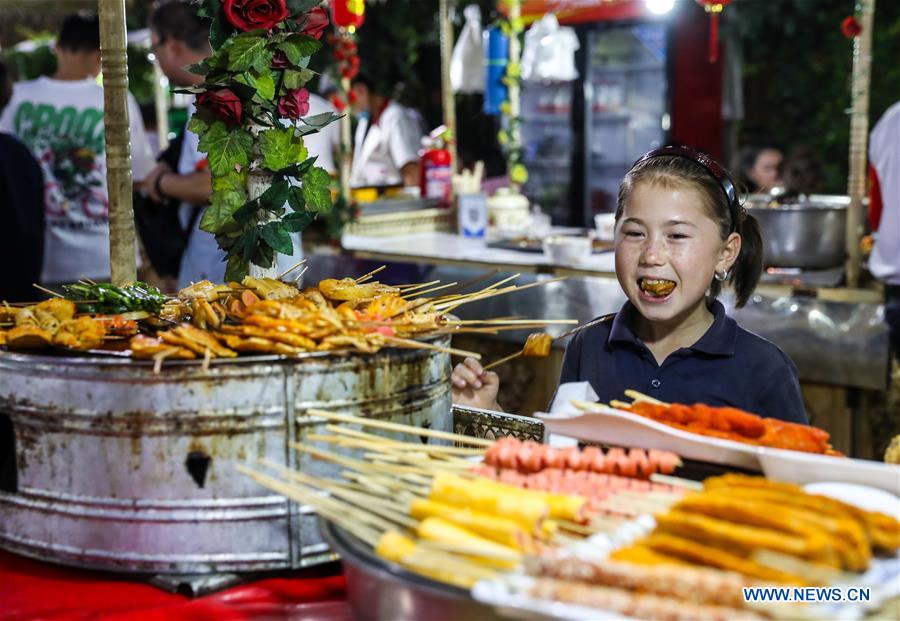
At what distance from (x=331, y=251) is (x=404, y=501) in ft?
14.3

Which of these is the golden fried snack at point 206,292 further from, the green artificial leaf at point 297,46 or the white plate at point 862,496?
the white plate at point 862,496

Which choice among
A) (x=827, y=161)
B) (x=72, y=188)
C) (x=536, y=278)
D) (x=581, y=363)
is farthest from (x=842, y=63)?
(x=581, y=363)

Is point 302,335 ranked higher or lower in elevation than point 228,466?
higher

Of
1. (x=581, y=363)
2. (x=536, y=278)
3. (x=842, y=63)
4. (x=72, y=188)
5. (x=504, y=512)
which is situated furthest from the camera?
(x=842, y=63)

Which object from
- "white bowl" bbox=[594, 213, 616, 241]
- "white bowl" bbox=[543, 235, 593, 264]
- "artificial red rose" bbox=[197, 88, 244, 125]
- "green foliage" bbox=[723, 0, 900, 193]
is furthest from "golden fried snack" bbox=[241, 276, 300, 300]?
"green foliage" bbox=[723, 0, 900, 193]

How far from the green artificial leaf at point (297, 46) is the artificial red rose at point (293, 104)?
70 mm

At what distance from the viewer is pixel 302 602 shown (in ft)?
5.41

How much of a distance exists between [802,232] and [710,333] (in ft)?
8.57

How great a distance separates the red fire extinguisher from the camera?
6.29 meters

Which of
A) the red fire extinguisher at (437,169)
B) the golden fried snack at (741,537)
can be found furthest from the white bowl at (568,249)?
the golden fried snack at (741,537)

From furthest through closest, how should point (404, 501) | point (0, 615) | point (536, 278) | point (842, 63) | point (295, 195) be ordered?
1. point (842, 63)
2. point (536, 278)
3. point (295, 195)
4. point (0, 615)
5. point (404, 501)

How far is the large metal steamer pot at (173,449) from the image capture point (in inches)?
63.4

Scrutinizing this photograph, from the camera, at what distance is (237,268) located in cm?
236

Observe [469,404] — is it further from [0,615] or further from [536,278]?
[536,278]
